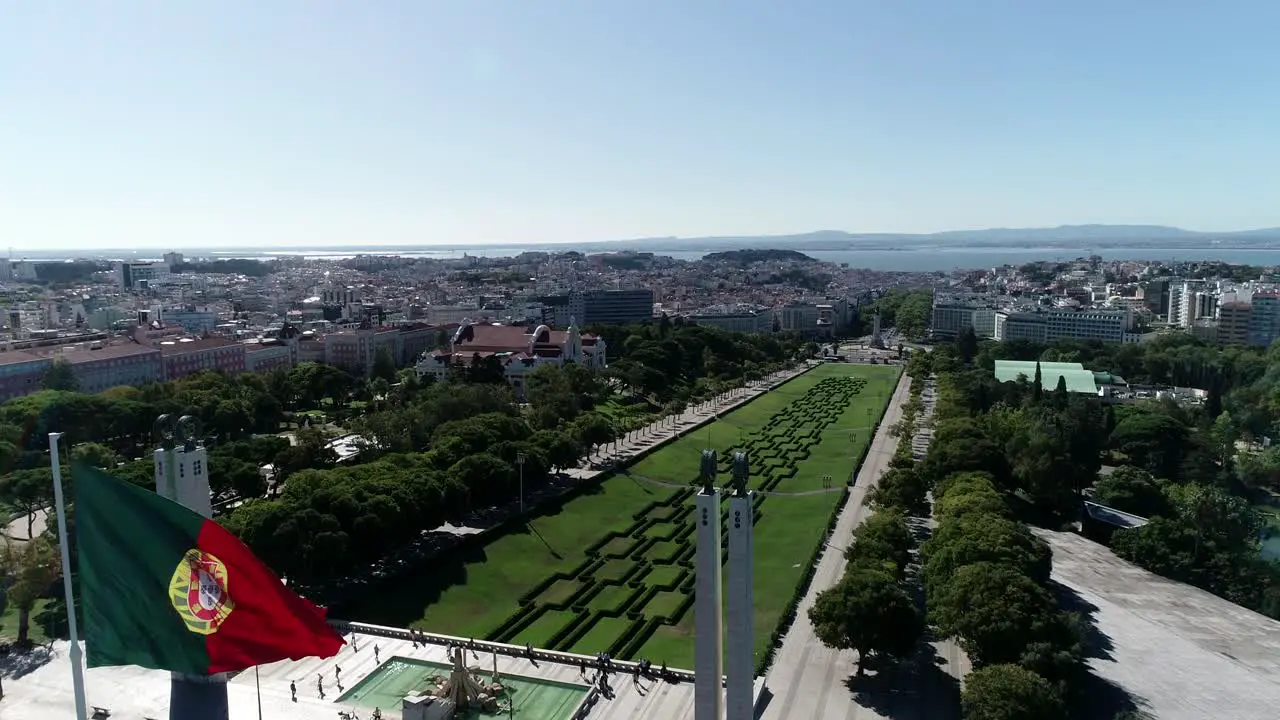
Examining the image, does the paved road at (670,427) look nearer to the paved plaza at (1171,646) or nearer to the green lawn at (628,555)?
the green lawn at (628,555)

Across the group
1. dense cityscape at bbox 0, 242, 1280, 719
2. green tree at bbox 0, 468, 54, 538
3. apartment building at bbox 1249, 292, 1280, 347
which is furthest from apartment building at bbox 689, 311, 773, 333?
green tree at bbox 0, 468, 54, 538

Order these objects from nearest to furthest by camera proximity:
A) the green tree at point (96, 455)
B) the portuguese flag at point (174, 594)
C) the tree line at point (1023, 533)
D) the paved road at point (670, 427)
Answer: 1. the portuguese flag at point (174, 594)
2. the tree line at point (1023, 533)
3. the green tree at point (96, 455)
4. the paved road at point (670, 427)

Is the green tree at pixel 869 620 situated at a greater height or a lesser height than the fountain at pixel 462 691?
greater

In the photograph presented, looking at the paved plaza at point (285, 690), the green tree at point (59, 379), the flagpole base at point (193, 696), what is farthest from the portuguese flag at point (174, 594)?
the green tree at point (59, 379)

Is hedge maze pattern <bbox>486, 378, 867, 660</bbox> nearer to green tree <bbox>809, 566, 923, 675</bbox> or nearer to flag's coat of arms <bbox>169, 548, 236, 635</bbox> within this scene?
green tree <bbox>809, 566, 923, 675</bbox>

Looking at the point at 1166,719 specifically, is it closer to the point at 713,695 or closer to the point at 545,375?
the point at 713,695

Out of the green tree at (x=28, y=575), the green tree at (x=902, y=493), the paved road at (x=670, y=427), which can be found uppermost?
the green tree at (x=28, y=575)
